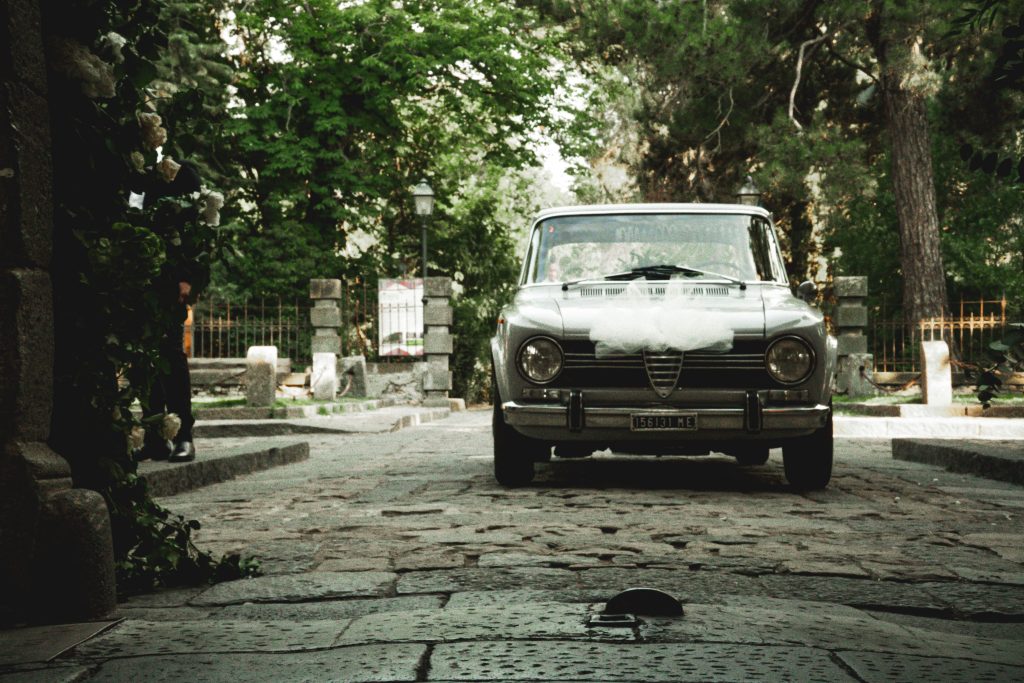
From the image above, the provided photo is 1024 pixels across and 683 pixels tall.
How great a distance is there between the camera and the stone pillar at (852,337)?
2275cm

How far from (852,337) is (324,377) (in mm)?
10033

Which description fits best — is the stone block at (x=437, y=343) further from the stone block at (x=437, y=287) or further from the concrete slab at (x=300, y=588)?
the concrete slab at (x=300, y=588)

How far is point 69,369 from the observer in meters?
3.79

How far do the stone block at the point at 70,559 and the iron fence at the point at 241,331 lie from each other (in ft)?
61.9

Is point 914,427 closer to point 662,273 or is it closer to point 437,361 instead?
point 662,273

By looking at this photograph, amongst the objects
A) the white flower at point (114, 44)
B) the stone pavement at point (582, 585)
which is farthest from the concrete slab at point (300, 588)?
the white flower at point (114, 44)

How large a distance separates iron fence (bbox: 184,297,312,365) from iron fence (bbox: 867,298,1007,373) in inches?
453

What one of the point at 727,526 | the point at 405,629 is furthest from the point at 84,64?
the point at 727,526

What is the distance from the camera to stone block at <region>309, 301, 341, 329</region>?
75.9 ft

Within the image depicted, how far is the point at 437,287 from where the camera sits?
24.3 meters

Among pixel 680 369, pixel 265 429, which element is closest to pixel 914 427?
pixel 265 429

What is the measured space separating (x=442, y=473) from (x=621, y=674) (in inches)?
221

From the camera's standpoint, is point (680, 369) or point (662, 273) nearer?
point (680, 369)

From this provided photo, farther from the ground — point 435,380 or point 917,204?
point 917,204
